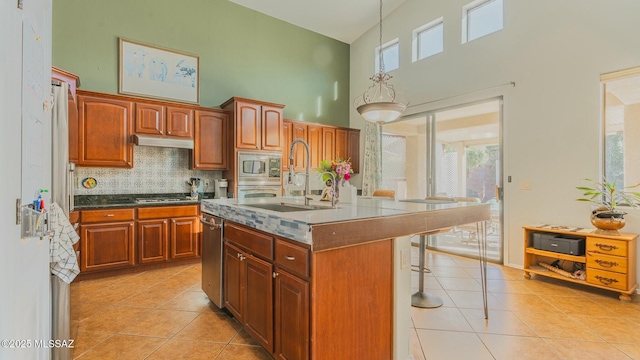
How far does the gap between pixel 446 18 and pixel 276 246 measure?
4.68m

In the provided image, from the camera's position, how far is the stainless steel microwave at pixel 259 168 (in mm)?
4406

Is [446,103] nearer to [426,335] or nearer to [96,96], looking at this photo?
[426,335]

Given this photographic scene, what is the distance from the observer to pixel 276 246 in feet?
5.47

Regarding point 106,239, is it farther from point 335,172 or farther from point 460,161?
point 460,161

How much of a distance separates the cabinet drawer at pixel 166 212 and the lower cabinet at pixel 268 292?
193 centimetres

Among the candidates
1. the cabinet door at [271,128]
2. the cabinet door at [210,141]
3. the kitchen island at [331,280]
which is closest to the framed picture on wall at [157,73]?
the cabinet door at [210,141]

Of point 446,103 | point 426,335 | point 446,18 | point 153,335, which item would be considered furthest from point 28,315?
point 446,18

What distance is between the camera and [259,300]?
1840 millimetres

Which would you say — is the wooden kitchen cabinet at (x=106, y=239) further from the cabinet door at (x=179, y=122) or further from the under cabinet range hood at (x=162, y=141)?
the cabinet door at (x=179, y=122)

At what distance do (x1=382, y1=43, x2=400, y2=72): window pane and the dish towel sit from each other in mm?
5260

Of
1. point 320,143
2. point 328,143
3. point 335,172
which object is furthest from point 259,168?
point 335,172

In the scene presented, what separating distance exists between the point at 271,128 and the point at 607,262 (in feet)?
14.2

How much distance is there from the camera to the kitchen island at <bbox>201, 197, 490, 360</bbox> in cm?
142

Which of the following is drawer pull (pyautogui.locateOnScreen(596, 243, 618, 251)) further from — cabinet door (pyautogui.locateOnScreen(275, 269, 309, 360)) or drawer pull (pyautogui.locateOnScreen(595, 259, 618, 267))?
cabinet door (pyautogui.locateOnScreen(275, 269, 309, 360))
